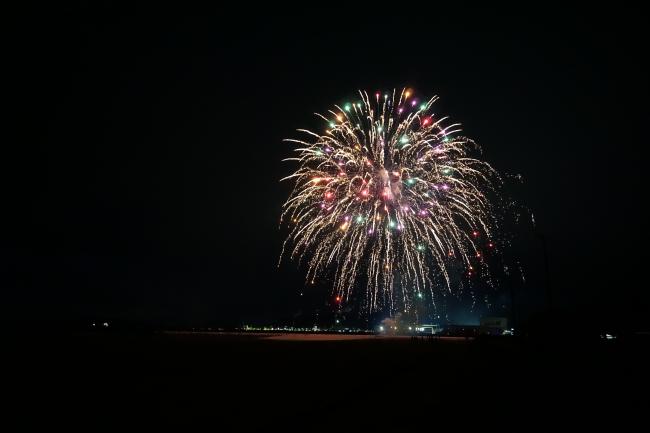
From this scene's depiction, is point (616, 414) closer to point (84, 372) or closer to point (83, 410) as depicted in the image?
point (83, 410)

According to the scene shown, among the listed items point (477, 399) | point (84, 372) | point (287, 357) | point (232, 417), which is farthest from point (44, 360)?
point (477, 399)

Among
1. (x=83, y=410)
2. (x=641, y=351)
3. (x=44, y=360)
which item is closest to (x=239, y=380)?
(x=83, y=410)

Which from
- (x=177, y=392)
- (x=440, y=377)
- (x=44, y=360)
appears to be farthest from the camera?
(x=44, y=360)

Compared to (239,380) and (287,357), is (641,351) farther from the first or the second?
(239,380)

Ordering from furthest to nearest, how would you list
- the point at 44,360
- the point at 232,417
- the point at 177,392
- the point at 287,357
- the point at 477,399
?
the point at 287,357
the point at 44,360
the point at 177,392
the point at 477,399
the point at 232,417

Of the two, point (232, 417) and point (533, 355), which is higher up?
point (533, 355)

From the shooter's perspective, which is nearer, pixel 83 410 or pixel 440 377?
pixel 83 410
